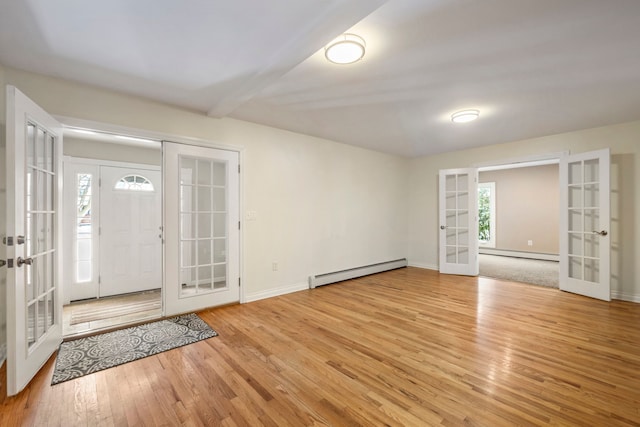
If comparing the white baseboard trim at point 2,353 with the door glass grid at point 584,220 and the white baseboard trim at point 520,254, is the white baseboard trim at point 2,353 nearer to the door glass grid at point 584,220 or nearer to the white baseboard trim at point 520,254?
the door glass grid at point 584,220

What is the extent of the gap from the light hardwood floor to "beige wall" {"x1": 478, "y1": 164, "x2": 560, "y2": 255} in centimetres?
429

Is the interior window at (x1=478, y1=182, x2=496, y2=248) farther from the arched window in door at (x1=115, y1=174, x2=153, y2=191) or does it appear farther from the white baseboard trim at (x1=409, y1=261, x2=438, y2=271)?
the arched window in door at (x1=115, y1=174, x2=153, y2=191)

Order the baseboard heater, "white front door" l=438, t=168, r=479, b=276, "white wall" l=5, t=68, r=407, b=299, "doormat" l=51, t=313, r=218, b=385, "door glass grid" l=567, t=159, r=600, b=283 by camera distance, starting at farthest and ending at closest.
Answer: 1. "white front door" l=438, t=168, r=479, b=276
2. the baseboard heater
3. "door glass grid" l=567, t=159, r=600, b=283
4. "white wall" l=5, t=68, r=407, b=299
5. "doormat" l=51, t=313, r=218, b=385

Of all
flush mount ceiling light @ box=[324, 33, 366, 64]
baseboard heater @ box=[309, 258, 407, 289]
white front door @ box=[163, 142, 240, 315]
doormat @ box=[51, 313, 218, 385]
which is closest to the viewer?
flush mount ceiling light @ box=[324, 33, 366, 64]

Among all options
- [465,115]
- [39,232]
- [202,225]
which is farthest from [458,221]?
[39,232]

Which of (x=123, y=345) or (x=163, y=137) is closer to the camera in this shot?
(x=123, y=345)

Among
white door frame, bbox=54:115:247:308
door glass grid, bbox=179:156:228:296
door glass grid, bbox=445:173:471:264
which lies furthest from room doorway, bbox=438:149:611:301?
door glass grid, bbox=179:156:228:296

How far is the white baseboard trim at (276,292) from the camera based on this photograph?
3.78m

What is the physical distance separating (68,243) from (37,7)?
3355mm

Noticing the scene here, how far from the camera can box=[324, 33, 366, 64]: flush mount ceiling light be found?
1994mm

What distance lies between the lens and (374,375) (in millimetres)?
2043

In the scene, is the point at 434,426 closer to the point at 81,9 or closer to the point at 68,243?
the point at 81,9

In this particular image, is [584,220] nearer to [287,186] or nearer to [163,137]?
[287,186]

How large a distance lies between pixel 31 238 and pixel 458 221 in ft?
19.8
